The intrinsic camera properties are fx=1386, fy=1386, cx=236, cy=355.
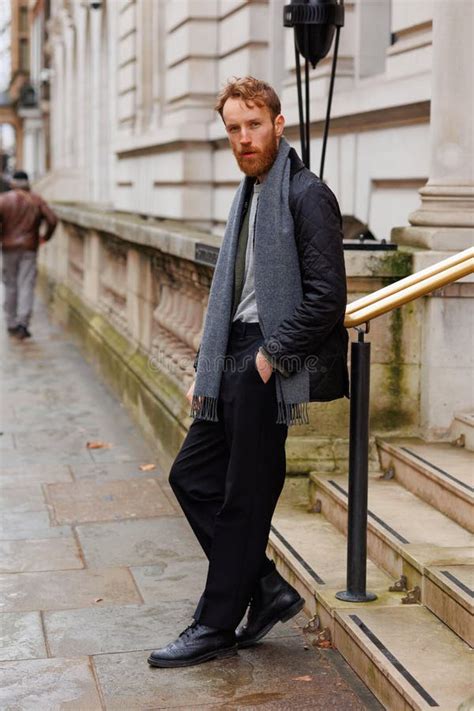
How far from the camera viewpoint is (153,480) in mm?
7840

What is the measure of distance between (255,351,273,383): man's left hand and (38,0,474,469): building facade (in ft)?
6.14

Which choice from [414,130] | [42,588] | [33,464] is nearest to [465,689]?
[42,588]

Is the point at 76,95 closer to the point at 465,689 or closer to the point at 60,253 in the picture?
the point at 60,253

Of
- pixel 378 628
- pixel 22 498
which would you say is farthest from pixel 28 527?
pixel 378 628

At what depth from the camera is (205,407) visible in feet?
15.5

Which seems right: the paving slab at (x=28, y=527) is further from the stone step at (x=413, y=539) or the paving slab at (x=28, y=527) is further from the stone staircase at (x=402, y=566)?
the stone step at (x=413, y=539)

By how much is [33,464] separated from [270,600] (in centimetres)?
365

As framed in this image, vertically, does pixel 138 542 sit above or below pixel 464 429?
below

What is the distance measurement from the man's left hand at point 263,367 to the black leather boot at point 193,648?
0.93 meters

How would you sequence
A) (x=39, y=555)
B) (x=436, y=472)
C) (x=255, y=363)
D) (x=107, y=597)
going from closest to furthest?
(x=255, y=363) → (x=107, y=597) → (x=436, y=472) → (x=39, y=555)

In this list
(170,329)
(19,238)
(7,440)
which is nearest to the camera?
(170,329)

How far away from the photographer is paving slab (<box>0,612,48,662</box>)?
16.1 feet

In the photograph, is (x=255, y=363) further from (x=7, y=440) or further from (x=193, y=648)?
(x=7, y=440)

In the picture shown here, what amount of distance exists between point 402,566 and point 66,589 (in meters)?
1.45
